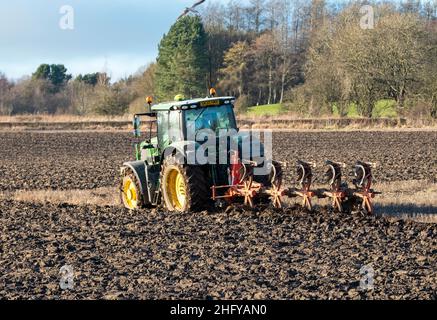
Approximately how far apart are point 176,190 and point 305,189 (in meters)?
2.22

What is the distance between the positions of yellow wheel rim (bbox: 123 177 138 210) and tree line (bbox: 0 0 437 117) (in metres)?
12.6

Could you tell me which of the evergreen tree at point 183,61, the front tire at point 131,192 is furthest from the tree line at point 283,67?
the front tire at point 131,192

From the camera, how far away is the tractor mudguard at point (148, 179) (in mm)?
12930

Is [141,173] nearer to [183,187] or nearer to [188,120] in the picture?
[183,187]

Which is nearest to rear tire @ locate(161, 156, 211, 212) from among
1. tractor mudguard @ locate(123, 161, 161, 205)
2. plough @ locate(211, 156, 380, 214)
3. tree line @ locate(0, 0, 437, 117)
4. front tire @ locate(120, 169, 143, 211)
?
plough @ locate(211, 156, 380, 214)

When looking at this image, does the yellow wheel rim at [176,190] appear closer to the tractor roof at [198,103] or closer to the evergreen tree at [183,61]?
the tractor roof at [198,103]

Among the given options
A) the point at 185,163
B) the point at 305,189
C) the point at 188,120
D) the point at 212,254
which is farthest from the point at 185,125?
the point at 212,254

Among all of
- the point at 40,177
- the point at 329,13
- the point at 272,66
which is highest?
the point at 329,13

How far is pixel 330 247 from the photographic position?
30.2 feet

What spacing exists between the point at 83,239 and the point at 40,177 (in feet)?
30.2

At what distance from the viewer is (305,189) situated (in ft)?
38.2
